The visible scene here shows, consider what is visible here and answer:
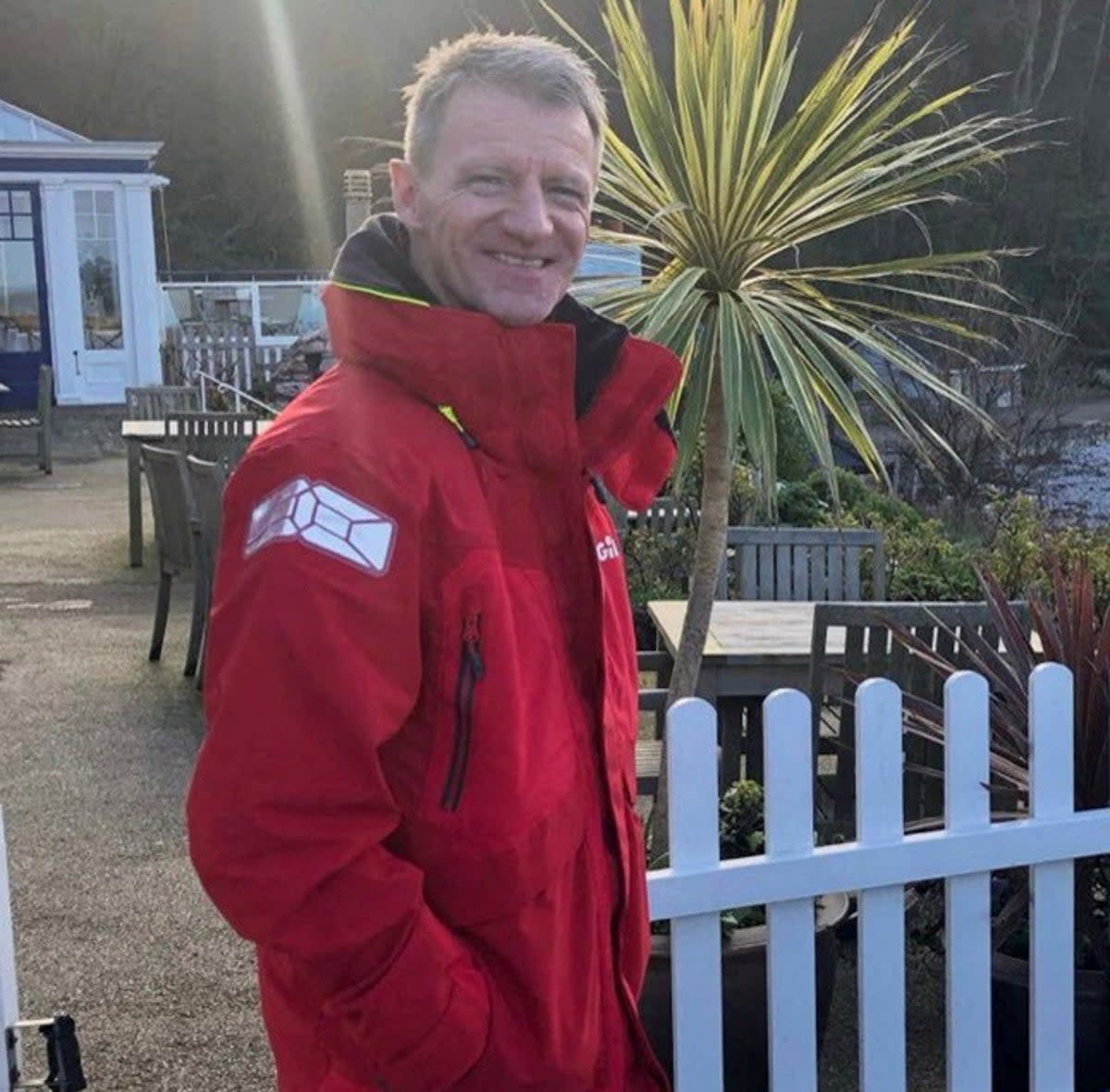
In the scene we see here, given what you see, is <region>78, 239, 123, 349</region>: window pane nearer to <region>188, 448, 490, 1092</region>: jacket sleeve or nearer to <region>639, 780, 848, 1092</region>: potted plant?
<region>639, 780, 848, 1092</region>: potted plant

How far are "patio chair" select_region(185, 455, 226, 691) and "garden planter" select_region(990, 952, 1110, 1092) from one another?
12.2 ft

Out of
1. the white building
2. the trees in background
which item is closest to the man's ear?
the white building

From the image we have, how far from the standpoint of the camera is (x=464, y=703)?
1.49 meters

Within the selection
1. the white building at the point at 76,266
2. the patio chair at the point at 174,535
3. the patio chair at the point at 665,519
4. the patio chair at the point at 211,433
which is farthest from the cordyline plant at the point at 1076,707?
the white building at the point at 76,266

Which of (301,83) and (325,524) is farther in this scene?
(301,83)

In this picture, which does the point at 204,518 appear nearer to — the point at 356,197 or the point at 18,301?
the point at 356,197

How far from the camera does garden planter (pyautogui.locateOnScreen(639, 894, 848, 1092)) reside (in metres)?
2.73

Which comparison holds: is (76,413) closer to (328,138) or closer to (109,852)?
(109,852)

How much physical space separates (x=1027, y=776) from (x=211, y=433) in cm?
728

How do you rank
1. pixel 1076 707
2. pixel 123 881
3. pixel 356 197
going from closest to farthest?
pixel 1076 707, pixel 123 881, pixel 356 197

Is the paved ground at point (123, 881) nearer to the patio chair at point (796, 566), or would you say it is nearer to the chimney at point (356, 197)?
the patio chair at point (796, 566)

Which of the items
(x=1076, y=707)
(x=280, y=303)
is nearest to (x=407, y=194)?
(x=1076, y=707)

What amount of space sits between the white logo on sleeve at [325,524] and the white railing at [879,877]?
104 cm

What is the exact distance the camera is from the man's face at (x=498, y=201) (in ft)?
5.36
